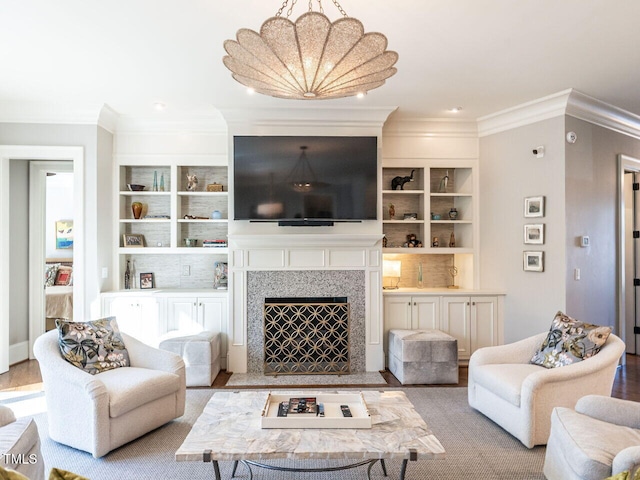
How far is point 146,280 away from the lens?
190 inches

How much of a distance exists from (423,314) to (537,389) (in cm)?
193

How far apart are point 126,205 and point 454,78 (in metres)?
3.86

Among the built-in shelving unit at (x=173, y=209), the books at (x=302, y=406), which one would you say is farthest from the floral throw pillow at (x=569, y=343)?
the built-in shelving unit at (x=173, y=209)

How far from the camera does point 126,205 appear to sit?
4.91 meters

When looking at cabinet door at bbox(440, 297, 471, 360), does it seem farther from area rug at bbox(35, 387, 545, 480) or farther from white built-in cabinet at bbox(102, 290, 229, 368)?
white built-in cabinet at bbox(102, 290, 229, 368)

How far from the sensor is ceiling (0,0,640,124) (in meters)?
2.56

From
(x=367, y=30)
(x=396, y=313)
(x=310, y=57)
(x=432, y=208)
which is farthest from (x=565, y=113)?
(x=310, y=57)

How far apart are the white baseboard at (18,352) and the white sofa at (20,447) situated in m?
Answer: 3.19

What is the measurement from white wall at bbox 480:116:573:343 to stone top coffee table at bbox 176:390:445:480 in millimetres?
2631

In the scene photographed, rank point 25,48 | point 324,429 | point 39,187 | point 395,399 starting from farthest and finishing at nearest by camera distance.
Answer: point 39,187 → point 25,48 → point 395,399 → point 324,429

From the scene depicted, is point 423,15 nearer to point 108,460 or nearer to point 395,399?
point 395,399

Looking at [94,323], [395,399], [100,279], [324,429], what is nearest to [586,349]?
[395,399]

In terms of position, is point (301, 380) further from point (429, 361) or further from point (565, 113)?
point (565, 113)

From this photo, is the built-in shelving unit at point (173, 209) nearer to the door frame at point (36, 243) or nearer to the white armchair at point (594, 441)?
the door frame at point (36, 243)
